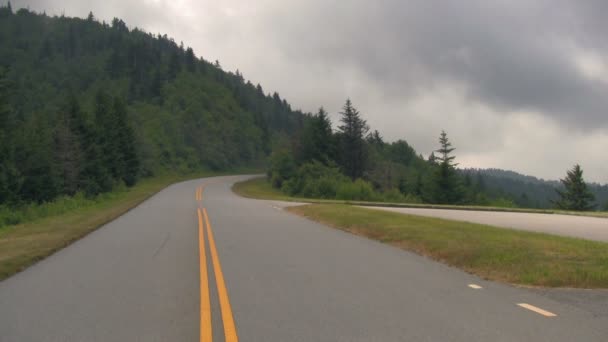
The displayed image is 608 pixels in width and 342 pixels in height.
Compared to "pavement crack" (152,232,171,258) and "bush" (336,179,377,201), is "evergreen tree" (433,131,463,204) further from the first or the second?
"pavement crack" (152,232,171,258)

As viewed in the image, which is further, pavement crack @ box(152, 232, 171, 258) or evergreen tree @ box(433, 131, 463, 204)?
evergreen tree @ box(433, 131, 463, 204)

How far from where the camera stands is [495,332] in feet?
17.3

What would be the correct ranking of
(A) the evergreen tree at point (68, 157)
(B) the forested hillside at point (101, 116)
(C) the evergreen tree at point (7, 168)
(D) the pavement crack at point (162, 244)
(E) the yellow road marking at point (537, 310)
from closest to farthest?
(E) the yellow road marking at point (537, 310)
(D) the pavement crack at point (162, 244)
(C) the evergreen tree at point (7, 168)
(B) the forested hillside at point (101, 116)
(A) the evergreen tree at point (68, 157)

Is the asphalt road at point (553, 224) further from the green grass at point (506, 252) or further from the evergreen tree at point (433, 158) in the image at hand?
the evergreen tree at point (433, 158)

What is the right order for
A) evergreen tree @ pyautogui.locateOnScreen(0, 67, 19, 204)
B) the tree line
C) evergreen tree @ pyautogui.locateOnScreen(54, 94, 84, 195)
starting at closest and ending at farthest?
evergreen tree @ pyautogui.locateOnScreen(0, 67, 19, 204) < evergreen tree @ pyautogui.locateOnScreen(54, 94, 84, 195) < the tree line

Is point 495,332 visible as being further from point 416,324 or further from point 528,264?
point 528,264

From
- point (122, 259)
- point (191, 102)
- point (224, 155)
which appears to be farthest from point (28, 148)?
point (191, 102)

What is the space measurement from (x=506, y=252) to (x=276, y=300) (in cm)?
595

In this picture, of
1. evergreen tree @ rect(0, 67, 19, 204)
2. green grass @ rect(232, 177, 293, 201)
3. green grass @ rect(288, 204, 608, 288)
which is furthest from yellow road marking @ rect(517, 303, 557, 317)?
green grass @ rect(232, 177, 293, 201)

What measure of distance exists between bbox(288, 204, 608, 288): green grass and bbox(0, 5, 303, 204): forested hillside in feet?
92.5

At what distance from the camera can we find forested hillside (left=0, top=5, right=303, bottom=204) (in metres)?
36.4

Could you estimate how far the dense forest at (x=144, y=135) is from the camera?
128ft

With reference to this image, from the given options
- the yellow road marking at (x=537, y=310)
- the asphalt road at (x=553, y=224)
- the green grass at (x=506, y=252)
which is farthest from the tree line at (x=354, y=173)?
the yellow road marking at (x=537, y=310)

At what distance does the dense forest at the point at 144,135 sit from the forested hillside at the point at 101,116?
17 cm
